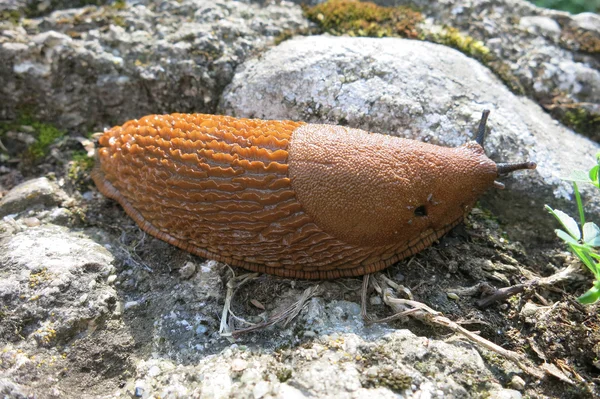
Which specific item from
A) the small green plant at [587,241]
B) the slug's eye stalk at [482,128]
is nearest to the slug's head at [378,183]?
the slug's eye stalk at [482,128]

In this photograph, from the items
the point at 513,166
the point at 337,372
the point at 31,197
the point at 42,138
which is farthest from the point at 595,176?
the point at 42,138

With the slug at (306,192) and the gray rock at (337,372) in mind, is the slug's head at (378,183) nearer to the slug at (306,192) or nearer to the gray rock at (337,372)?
the slug at (306,192)

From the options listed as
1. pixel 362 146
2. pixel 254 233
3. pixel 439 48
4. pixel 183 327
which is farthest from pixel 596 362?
pixel 439 48

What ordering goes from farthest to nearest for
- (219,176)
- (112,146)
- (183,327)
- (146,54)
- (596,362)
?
1. (146,54)
2. (112,146)
3. (219,176)
4. (183,327)
5. (596,362)

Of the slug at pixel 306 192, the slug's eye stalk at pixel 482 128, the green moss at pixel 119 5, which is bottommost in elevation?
the slug at pixel 306 192

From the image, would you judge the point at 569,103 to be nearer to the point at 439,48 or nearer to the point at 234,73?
the point at 439,48
